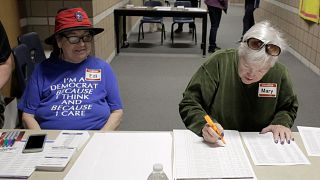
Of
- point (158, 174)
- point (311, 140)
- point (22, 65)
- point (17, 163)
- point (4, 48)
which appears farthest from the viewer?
point (22, 65)

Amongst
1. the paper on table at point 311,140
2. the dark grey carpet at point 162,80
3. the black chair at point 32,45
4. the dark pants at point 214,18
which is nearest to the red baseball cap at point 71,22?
the black chair at point 32,45

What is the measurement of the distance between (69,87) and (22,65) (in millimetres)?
871

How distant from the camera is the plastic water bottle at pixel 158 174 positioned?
1184 millimetres

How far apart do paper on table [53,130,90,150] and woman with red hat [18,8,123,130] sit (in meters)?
0.30

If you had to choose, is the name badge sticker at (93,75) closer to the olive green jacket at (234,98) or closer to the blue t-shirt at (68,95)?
the blue t-shirt at (68,95)

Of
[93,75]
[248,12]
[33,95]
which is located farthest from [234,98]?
[248,12]

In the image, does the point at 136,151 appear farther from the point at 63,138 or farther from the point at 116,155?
the point at 63,138

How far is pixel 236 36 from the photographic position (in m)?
7.77

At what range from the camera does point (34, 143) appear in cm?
147

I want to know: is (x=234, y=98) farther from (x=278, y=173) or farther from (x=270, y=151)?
(x=278, y=173)

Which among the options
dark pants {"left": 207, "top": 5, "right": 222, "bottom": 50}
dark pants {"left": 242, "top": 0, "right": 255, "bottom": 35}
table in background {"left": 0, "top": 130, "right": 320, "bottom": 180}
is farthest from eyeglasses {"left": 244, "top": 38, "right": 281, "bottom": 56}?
dark pants {"left": 242, "top": 0, "right": 255, "bottom": 35}

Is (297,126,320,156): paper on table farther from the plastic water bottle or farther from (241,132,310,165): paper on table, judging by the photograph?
the plastic water bottle

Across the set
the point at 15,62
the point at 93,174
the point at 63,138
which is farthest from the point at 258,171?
the point at 15,62

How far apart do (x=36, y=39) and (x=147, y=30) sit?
5.21m
